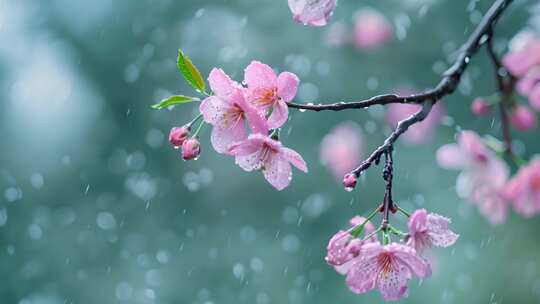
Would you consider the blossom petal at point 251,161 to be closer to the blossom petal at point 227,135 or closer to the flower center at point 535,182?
the blossom petal at point 227,135

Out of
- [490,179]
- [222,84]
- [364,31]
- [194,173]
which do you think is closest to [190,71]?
[222,84]

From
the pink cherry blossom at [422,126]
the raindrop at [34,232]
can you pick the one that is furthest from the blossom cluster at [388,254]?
the raindrop at [34,232]

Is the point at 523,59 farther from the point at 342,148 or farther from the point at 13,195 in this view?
the point at 13,195

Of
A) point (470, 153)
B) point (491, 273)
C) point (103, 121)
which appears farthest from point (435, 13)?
point (470, 153)

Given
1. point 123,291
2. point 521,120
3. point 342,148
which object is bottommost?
point 123,291

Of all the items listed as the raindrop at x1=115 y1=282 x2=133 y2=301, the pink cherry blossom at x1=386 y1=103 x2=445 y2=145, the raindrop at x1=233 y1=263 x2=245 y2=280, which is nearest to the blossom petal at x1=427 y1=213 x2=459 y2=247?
the pink cherry blossom at x1=386 y1=103 x2=445 y2=145

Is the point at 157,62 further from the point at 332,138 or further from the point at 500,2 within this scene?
the point at 500,2
